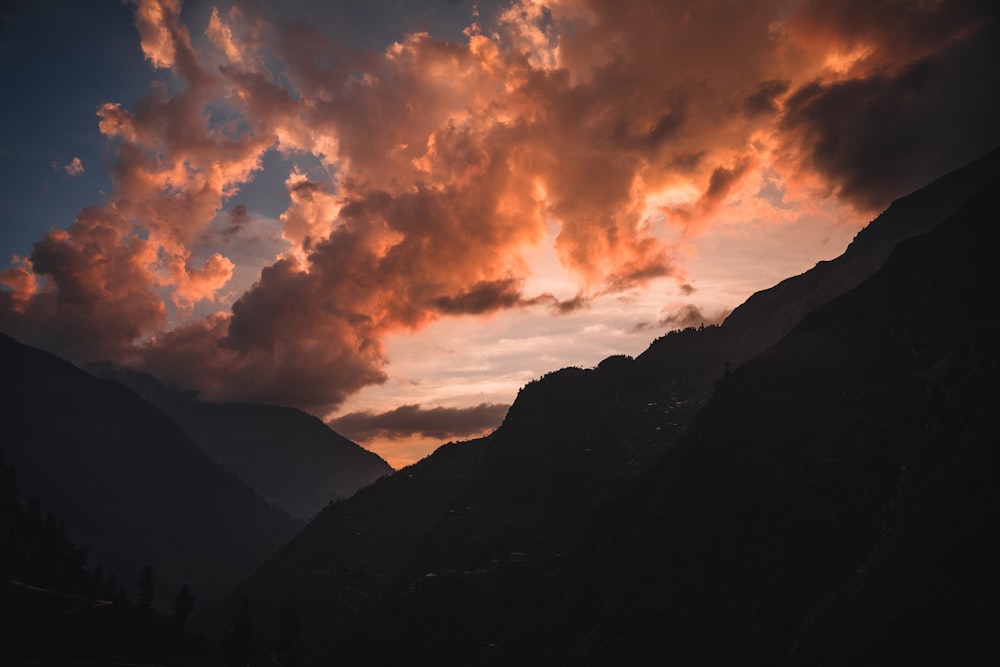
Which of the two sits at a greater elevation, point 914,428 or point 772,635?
point 914,428

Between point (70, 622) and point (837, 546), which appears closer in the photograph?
point (70, 622)

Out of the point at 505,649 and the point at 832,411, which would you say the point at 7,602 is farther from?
the point at 832,411

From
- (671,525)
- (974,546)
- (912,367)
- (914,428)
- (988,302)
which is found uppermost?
(988,302)

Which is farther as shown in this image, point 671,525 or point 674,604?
point 671,525

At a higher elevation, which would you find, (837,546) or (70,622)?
(70,622)

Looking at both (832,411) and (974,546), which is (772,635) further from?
(832,411)

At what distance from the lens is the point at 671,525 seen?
189 meters

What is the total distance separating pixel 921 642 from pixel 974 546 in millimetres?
22310

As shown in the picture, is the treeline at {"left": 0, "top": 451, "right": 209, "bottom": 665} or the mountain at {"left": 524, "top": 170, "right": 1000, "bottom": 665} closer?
the mountain at {"left": 524, "top": 170, "right": 1000, "bottom": 665}

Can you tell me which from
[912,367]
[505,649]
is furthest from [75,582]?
[912,367]

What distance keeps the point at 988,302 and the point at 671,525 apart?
4369 inches

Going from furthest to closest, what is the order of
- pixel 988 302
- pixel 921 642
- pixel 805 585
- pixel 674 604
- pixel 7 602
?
pixel 988 302
pixel 674 604
pixel 805 585
pixel 7 602
pixel 921 642

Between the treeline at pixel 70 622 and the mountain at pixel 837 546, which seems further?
the treeline at pixel 70 622

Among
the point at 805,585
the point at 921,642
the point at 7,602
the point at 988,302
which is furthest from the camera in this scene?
the point at 988,302
